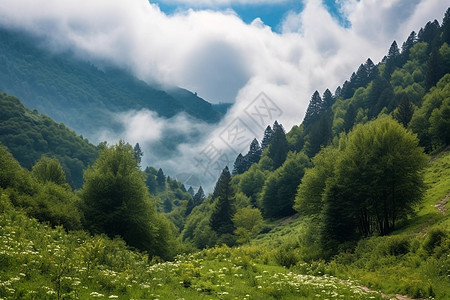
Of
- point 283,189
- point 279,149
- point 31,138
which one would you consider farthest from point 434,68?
point 31,138

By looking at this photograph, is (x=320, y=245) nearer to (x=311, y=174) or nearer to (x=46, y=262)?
(x=311, y=174)

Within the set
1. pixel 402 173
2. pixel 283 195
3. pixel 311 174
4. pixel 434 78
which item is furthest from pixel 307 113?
pixel 402 173

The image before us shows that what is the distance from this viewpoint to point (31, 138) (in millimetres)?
180500

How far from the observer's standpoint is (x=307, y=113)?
557 ft

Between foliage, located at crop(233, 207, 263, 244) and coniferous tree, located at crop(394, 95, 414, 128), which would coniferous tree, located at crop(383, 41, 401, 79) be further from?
foliage, located at crop(233, 207, 263, 244)

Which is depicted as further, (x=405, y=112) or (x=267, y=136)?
(x=267, y=136)

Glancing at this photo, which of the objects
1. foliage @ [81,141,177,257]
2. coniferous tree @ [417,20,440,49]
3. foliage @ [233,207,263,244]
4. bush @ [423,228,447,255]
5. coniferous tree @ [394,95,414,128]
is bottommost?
bush @ [423,228,447,255]

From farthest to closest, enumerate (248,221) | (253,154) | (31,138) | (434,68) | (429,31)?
1. (31,138)
2. (253,154)
3. (429,31)
4. (434,68)
5. (248,221)

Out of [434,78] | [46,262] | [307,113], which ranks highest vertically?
[307,113]

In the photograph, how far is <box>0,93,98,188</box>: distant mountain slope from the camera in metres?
174

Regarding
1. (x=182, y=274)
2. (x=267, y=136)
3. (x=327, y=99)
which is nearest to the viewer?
(x=182, y=274)

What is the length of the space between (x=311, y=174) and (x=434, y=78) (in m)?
90.1

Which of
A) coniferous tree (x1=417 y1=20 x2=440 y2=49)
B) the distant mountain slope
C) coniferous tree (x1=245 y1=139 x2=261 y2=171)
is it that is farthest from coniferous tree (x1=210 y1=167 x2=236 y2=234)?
coniferous tree (x1=417 y1=20 x2=440 y2=49)

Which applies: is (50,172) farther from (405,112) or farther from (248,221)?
(405,112)
